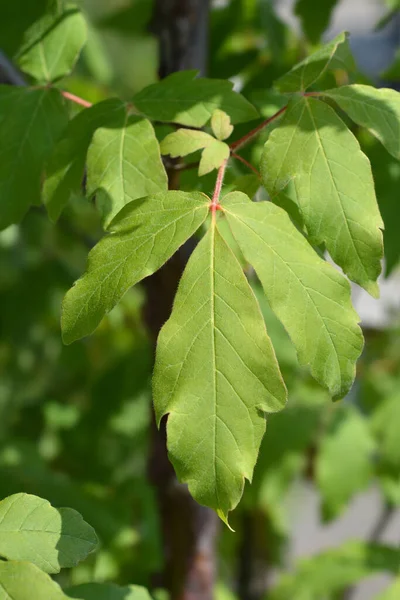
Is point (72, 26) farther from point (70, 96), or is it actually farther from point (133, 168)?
point (133, 168)

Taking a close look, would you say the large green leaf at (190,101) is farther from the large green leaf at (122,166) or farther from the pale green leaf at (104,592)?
the pale green leaf at (104,592)

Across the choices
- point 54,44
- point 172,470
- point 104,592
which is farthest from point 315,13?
point 104,592

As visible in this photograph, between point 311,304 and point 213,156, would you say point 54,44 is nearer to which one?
point 213,156

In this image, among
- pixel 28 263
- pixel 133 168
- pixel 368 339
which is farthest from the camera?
pixel 368 339

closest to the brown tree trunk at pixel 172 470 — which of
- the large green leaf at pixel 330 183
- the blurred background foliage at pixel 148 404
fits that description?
the blurred background foliage at pixel 148 404

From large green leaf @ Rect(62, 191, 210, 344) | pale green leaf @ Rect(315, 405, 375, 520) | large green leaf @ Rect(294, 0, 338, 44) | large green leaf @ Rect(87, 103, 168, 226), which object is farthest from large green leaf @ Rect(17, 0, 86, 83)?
pale green leaf @ Rect(315, 405, 375, 520)

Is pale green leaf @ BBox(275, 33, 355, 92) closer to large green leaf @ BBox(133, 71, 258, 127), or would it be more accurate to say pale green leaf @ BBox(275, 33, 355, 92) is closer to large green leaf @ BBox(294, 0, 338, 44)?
large green leaf @ BBox(133, 71, 258, 127)

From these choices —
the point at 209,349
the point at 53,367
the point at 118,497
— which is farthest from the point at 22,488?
the point at 53,367
